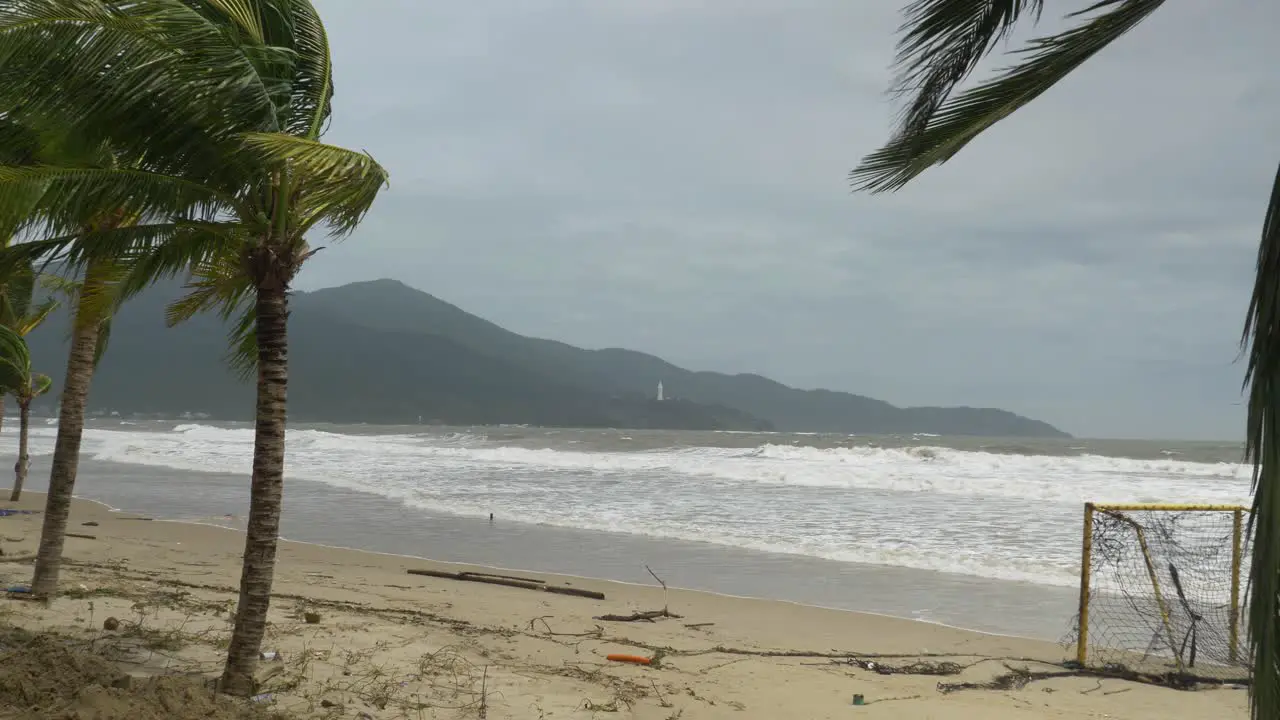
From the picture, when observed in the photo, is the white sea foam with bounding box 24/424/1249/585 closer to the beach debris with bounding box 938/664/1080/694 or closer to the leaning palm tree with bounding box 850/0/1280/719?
the beach debris with bounding box 938/664/1080/694

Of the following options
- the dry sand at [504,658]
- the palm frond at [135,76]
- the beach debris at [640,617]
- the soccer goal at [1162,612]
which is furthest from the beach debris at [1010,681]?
the palm frond at [135,76]

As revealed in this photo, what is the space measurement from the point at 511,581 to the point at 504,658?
3.79 metres

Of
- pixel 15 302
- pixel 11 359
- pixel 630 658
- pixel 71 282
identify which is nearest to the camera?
pixel 71 282

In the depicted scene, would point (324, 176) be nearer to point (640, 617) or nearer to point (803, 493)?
point (640, 617)

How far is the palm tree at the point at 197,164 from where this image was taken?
456cm

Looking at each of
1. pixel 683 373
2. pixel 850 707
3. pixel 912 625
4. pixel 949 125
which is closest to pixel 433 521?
pixel 912 625

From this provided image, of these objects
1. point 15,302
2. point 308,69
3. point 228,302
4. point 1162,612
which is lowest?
point 1162,612

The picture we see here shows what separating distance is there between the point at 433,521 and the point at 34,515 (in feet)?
22.5

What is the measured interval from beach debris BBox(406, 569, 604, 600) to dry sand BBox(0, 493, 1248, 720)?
0.20 metres

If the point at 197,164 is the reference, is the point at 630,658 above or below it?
below

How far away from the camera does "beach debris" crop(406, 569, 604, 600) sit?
1043 centimetres

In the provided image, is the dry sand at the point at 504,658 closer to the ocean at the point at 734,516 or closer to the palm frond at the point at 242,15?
the ocean at the point at 734,516

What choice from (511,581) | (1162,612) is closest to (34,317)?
(511,581)

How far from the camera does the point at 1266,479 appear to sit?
2.38 meters
